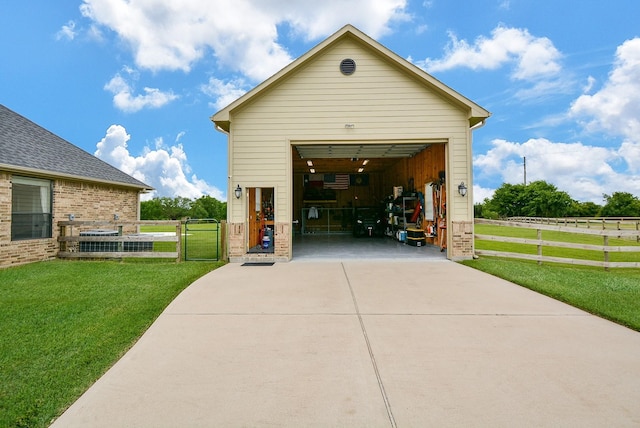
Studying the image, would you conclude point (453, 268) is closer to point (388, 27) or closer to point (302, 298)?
point (302, 298)

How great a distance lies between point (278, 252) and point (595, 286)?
6.78 metres

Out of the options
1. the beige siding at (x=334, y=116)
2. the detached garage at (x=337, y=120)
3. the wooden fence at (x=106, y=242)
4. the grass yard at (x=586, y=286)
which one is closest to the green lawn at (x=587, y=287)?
the grass yard at (x=586, y=286)

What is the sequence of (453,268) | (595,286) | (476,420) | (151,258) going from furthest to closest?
(151,258) → (453,268) → (595,286) → (476,420)

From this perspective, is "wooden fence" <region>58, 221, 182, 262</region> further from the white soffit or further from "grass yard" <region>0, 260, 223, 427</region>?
the white soffit

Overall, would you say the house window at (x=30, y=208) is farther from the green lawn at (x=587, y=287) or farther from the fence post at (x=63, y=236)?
the green lawn at (x=587, y=287)

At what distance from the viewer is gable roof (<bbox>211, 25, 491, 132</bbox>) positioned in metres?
8.01

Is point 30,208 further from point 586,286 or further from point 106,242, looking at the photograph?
point 586,286

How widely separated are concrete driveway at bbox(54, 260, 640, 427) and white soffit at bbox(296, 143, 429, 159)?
7261 mm

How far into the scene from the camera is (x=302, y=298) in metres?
4.81

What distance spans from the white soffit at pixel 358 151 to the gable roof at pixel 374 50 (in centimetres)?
269

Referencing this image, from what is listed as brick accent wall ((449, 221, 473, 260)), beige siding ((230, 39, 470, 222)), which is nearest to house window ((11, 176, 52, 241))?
beige siding ((230, 39, 470, 222))

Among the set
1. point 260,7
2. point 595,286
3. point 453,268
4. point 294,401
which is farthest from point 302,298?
point 260,7

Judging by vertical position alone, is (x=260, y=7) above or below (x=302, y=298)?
above

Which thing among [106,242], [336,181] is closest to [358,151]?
[336,181]
